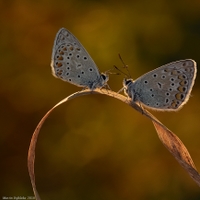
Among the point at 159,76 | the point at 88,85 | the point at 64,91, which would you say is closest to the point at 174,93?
the point at 159,76

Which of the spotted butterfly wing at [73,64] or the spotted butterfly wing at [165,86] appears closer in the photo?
the spotted butterfly wing at [165,86]

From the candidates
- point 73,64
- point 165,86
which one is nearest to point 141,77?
point 165,86

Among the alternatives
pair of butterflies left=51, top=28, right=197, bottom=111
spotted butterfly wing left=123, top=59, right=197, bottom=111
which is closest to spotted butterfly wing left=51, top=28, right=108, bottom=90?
pair of butterflies left=51, top=28, right=197, bottom=111

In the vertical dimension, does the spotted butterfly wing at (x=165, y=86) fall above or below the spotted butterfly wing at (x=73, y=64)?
below

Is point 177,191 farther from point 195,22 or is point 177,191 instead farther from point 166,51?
point 195,22

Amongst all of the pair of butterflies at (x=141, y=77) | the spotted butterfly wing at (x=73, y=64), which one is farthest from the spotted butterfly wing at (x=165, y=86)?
the spotted butterfly wing at (x=73, y=64)

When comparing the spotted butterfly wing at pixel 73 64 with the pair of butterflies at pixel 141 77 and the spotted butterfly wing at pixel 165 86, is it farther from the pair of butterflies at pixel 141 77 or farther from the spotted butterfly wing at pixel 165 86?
the spotted butterfly wing at pixel 165 86

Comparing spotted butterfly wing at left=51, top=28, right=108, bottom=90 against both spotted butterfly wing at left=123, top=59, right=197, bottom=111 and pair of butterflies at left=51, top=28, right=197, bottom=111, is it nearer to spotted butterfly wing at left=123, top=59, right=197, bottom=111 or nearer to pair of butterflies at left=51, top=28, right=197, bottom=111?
pair of butterflies at left=51, top=28, right=197, bottom=111

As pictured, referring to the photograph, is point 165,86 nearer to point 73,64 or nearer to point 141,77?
point 141,77
